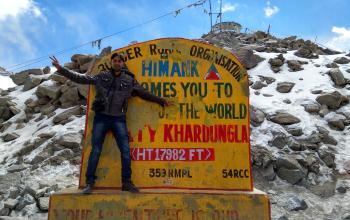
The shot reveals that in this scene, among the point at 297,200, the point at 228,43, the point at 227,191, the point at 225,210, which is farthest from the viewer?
the point at 228,43

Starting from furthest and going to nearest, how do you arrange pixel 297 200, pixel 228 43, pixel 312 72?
pixel 228 43 < pixel 312 72 < pixel 297 200

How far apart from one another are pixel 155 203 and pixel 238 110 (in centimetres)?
185

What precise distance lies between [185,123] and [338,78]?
932 centimetres

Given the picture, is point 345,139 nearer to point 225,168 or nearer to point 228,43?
point 225,168

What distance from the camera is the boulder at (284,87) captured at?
1339 centimetres

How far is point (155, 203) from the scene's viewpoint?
5453 millimetres

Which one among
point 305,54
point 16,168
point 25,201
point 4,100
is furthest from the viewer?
point 305,54

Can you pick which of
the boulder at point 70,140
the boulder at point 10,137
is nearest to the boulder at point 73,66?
the boulder at point 10,137

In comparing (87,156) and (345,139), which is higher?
(345,139)

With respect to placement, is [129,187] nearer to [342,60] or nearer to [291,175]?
[291,175]

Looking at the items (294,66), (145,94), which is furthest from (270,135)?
(145,94)

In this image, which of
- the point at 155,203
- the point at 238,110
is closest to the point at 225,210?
the point at 155,203

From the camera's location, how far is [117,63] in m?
5.82

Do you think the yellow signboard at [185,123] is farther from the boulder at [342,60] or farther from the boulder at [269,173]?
the boulder at [342,60]
